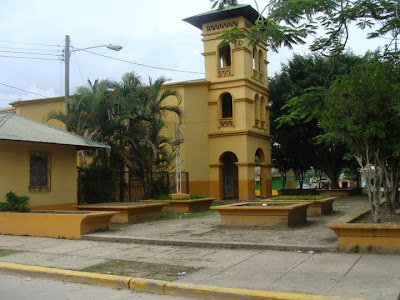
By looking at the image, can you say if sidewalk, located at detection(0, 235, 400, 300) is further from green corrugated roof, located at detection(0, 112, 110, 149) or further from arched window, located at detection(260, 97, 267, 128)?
arched window, located at detection(260, 97, 267, 128)

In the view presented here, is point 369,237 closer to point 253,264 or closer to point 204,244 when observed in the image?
Answer: point 253,264

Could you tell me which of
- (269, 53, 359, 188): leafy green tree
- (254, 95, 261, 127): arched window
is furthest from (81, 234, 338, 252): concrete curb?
(254, 95, 261, 127): arched window

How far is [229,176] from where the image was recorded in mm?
30547

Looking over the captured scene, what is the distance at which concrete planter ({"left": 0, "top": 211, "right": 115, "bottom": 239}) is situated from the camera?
11.9 metres

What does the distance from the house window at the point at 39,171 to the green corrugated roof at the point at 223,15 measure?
14964 millimetres

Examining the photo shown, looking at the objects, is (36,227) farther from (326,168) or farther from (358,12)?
(326,168)

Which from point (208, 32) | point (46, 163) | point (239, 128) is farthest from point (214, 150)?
point (46, 163)

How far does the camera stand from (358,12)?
1080 cm

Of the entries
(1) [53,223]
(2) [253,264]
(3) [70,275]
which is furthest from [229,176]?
(3) [70,275]

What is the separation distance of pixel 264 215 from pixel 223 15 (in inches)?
701

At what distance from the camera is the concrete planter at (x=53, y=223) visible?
39.2ft

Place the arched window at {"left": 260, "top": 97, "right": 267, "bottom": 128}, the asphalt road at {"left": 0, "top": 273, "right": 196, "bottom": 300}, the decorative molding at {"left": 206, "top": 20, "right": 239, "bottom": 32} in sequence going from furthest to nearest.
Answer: the arched window at {"left": 260, "top": 97, "right": 267, "bottom": 128} < the decorative molding at {"left": 206, "top": 20, "right": 239, "bottom": 32} < the asphalt road at {"left": 0, "top": 273, "right": 196, "bottom": 300}

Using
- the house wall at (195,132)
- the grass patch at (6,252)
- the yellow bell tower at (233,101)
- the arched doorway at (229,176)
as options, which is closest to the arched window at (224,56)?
the yellow bell tower at (233,101)

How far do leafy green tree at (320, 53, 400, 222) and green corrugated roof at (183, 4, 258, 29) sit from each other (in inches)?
655
